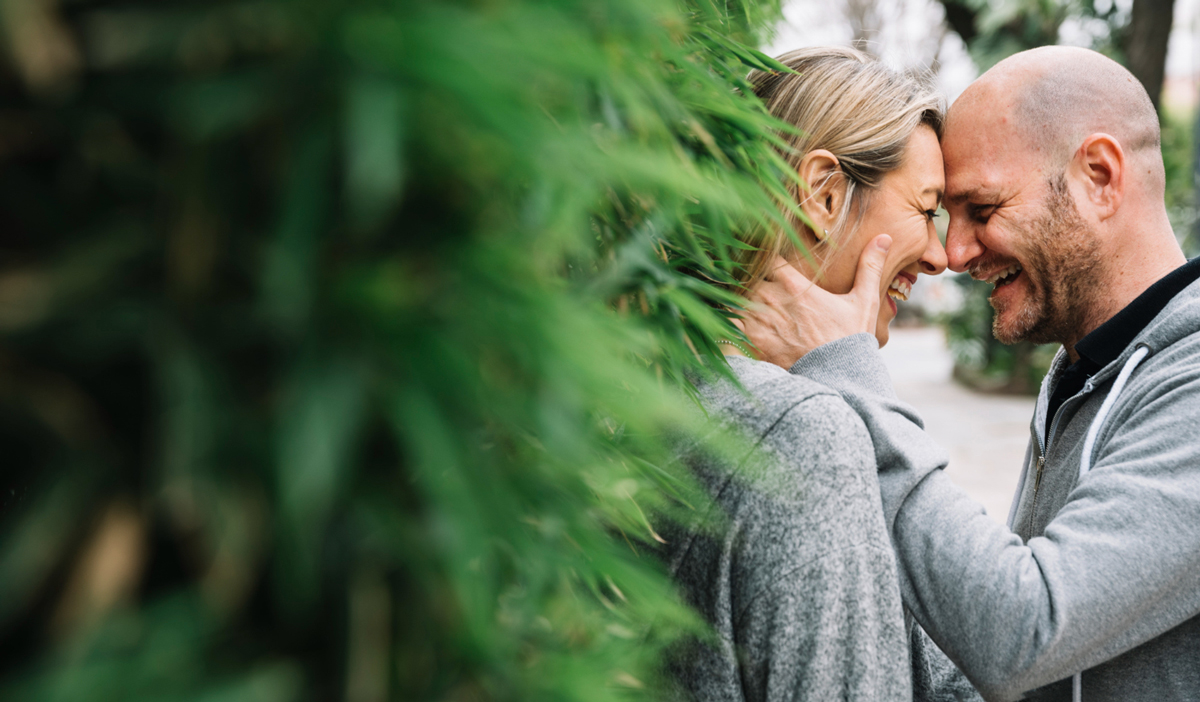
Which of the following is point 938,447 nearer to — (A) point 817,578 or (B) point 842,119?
(A) point 817,578

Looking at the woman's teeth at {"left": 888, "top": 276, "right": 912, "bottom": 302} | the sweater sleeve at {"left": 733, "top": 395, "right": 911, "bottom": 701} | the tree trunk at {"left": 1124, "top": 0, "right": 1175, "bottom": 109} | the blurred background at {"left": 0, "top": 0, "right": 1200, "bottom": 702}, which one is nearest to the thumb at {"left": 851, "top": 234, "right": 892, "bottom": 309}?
the woman's teeth at {"left": 888, "top": 276, "right": 912, "bottom": 302}

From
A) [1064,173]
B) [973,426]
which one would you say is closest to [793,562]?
[1064,173]

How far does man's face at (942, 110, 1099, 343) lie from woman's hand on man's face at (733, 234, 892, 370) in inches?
18.5

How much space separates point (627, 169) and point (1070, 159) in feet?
6.44

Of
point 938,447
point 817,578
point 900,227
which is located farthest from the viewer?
point 900,227

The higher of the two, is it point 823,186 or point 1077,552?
point 823,186

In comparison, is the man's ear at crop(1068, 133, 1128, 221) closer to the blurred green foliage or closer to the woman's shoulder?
the woman's shoulder

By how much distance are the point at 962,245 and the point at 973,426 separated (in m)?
9.18

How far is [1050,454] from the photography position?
1993 mm

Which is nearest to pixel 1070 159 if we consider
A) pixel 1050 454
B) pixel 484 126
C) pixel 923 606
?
pixel 1050 454

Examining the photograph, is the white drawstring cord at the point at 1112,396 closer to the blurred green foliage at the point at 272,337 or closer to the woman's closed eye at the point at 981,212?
the woman's closed eye at the point at 981,212

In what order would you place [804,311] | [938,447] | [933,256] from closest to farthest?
[938,447] < [804,311] < [933,256]

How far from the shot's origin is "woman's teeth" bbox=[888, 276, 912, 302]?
197cm

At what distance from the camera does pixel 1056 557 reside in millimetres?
1384
